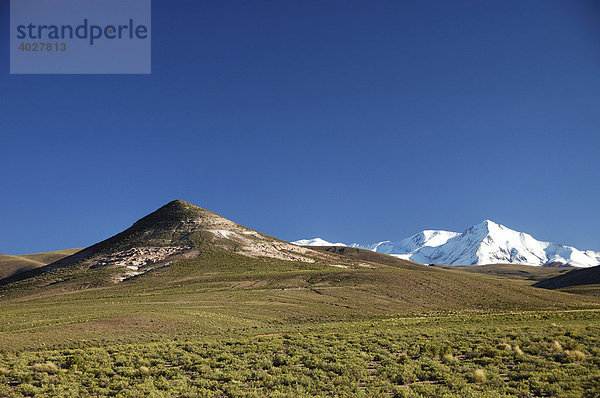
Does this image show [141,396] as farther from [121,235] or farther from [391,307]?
[121,235]

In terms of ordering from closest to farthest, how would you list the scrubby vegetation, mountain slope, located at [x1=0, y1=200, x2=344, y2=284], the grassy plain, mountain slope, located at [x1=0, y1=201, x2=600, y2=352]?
the scrubby vegetation < the grassy plain < mountain slope, located at [x1=0, y1=201, x2=600, y2=352] < mountain slope, located at [x1=0, y1=200, x2=344, y2=284]

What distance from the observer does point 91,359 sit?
24125mm

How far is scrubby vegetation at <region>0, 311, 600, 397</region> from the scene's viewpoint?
15977 mm

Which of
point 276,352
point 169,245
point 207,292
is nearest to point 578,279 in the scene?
point 207,292

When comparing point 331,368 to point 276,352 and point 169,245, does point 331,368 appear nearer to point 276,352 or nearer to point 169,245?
point 276,352

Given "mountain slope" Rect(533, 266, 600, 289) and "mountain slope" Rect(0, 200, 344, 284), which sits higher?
"mountain slope" Rect(0, 200, 344, 284)

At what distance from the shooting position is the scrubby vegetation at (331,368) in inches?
629

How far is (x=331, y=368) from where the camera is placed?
19.5 metres

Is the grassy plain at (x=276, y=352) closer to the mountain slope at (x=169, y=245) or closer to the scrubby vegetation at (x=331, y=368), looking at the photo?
the scrubby vegetation at (x=331, y=368)

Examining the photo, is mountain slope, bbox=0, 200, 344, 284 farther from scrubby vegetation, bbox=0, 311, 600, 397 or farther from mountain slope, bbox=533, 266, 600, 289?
mountain slope, bbox=533, 266, 600, 289

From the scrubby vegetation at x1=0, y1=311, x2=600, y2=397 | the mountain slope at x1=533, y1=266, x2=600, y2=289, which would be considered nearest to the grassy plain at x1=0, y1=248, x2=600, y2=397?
the scrubby vegetation at x1=0, y1=311, x2=600, y2=397

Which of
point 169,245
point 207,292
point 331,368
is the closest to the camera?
point 331,368

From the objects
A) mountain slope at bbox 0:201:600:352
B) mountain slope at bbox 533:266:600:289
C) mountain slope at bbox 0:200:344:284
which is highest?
mountain slope at bbox 0:200:344:284

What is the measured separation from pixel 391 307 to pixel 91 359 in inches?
1959
